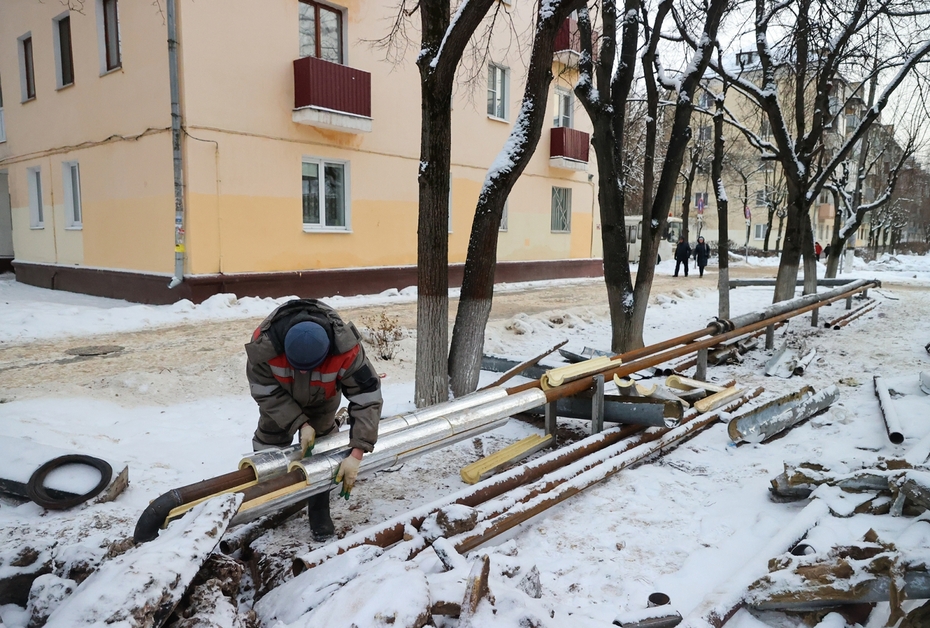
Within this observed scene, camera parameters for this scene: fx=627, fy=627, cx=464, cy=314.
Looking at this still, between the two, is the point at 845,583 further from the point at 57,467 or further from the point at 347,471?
the point at 57,467

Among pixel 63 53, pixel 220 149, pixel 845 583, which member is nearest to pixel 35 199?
pixel 63 53

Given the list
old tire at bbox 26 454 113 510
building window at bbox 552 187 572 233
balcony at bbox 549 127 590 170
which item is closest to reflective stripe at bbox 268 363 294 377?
old tire at bbox 26 454 113 510

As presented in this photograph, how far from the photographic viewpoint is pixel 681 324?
11445 mm

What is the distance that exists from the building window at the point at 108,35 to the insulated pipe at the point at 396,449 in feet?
37.3

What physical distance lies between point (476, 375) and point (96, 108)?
10752 millimetres

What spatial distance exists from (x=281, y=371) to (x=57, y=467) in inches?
68.9

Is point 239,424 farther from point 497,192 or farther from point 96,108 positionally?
Answer: point 96,108

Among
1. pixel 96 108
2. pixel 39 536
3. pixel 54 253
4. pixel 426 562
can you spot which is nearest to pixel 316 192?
pixel 96 108

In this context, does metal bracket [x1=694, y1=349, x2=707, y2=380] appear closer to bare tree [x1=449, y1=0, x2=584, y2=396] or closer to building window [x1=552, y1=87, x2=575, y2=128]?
bare tree [x1=449, y1=0, x2=584, y2=396]

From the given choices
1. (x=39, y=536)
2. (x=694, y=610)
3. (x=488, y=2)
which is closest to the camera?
(x=694, y=610)

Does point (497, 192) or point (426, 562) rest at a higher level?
point (497, 192)

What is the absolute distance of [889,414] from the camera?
16.6ft

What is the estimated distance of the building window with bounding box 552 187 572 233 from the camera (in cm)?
1897

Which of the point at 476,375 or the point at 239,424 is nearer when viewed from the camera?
the point at 239,424
